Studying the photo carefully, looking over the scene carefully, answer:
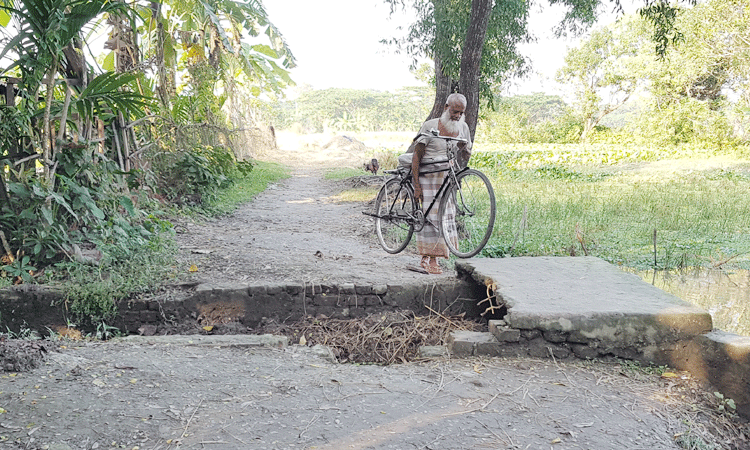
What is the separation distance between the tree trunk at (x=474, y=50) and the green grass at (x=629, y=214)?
1599 millimetres

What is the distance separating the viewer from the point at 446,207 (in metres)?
5.18

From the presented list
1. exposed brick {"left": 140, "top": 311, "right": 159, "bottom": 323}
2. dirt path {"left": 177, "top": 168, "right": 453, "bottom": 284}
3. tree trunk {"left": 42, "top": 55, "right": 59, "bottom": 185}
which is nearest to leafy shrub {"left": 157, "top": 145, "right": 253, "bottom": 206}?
dirt path {"left": 177, "top": 168, "right": 453, "bottom": 284}

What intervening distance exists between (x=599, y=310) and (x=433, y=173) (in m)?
2.29

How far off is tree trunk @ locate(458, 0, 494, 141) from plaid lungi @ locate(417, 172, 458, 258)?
1876 millimetres

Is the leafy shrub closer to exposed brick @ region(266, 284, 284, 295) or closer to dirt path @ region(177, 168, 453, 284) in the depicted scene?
dirt path @ region(177, 168, 453, 284)

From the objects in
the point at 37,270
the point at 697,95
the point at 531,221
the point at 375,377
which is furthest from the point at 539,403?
the point at 697,95

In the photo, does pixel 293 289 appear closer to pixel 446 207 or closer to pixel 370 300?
pixel 370 300

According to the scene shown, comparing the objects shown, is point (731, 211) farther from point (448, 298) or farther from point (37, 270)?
point (37, 270)

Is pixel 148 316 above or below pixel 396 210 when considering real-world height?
below

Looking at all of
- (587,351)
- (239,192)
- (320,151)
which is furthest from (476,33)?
(320,151)

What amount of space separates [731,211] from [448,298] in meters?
5.96

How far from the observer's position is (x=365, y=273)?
500cm

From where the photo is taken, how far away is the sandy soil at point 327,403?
7.82ft

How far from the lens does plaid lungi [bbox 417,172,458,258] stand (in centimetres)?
520
